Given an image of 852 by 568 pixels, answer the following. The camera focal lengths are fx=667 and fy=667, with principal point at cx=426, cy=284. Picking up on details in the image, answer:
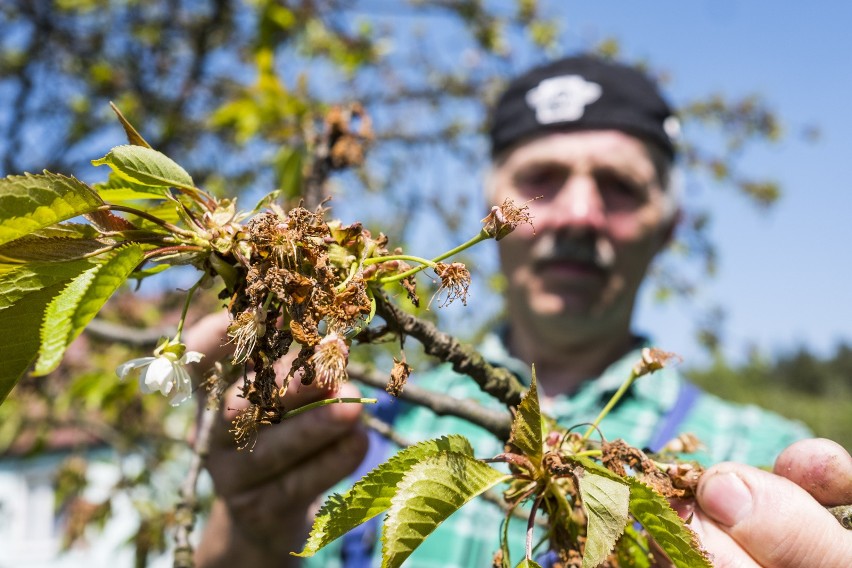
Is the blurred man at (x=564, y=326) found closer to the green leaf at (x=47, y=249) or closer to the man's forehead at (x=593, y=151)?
the man's forehead at (x=593, y=151)

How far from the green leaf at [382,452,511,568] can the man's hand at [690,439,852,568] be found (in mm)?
303

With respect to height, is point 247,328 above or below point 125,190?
below

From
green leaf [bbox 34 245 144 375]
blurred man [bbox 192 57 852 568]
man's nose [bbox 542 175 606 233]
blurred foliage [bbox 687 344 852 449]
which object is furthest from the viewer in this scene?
blurred foliage [bbox 687 344 852 449]

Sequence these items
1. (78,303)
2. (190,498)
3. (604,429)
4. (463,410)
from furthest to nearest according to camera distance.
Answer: (604,429), (190,498), (463,410), (78,303)

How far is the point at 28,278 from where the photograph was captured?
63 centimetres

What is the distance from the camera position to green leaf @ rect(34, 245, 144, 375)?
0.55 metres

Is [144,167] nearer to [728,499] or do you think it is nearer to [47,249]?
[47,249]

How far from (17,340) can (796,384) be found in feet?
123

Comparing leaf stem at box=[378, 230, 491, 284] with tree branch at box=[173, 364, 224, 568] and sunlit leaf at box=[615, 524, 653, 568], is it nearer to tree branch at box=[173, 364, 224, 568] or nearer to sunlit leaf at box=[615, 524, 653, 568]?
tree branch at box=[173, 364, 224, 568]

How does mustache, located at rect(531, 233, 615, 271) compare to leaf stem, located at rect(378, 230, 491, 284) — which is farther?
mustache, located at rect(531, 233, 615, 271)

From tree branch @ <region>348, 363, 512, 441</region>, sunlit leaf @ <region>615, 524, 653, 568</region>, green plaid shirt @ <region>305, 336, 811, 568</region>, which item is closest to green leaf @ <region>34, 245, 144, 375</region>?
tree branch @ <region>348, 363, 512, 441</region>

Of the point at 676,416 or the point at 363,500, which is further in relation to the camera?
the point at 676,416

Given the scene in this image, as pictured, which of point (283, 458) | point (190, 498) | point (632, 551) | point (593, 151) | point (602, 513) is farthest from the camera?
point (593, 151)

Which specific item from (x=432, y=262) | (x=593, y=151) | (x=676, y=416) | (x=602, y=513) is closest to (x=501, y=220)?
(x=432, y=262)
